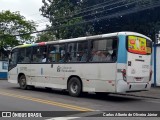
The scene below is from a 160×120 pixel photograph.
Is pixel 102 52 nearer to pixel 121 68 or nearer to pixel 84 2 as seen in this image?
pixel 121 68

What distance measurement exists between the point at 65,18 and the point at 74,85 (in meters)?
16.0

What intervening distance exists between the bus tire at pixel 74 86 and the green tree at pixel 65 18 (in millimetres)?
11992

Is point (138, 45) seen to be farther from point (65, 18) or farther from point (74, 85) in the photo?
point (65, 18)

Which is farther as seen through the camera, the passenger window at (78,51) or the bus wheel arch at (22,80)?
the bus wheel arch at (22,80)

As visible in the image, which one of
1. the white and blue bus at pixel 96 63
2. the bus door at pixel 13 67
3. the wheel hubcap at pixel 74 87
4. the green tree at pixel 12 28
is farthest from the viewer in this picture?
the green tree at pixel 12 28

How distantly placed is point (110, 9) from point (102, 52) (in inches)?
594

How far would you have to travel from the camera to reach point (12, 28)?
4956 centimetres

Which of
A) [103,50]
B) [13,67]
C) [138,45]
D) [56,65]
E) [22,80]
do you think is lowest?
[22,80]

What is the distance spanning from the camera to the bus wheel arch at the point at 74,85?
1571 cm

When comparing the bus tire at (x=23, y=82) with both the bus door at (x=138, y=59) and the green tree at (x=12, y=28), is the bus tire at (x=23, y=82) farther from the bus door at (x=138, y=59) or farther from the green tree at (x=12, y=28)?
the green tree at (x=12, y=28)

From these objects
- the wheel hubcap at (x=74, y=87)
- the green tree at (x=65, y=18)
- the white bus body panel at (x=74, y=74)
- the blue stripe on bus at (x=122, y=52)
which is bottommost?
the wheel hubcap at (x=74, y=87)

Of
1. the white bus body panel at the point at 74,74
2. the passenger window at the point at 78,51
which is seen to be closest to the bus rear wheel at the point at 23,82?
the white bus body panel at the point at 74,74

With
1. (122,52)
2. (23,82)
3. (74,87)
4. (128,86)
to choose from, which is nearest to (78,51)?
(74,87)

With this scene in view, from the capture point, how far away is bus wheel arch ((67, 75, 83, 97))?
15.7 m
